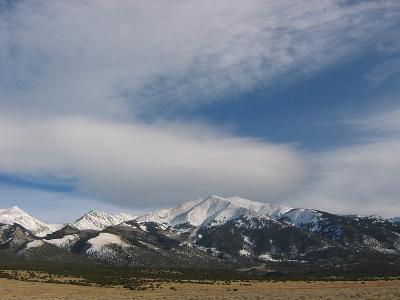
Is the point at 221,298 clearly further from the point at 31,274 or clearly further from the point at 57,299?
the point at 31,274

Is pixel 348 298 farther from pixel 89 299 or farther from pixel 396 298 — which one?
pixel 89 299

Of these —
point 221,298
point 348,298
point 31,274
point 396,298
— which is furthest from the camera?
point 31,274

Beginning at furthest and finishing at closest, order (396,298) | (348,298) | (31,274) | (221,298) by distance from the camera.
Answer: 1. (31,274)
2. (221,298)
3. (348,298)
4. (396,298)

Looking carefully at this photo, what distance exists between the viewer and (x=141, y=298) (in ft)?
243

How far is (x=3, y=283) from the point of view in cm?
10725

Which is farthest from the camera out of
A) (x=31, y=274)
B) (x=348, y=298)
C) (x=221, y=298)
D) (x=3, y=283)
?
(x=31, y=274)

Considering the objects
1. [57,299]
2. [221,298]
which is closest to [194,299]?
[221,298]

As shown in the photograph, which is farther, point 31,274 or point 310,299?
point 31,274

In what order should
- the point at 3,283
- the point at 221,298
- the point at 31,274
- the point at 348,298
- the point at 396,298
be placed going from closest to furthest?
the point at 396,298, the point at 348,298, the point at 221,298, the point at 3,283, the point at 31,274

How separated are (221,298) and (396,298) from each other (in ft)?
72.5

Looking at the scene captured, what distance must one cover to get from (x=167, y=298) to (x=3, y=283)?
48915 millimetres

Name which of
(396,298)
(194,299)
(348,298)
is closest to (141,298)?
(194,299)

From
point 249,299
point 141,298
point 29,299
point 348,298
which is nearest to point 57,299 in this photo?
point 29,299

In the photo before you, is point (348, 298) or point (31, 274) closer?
point (348, 298)
